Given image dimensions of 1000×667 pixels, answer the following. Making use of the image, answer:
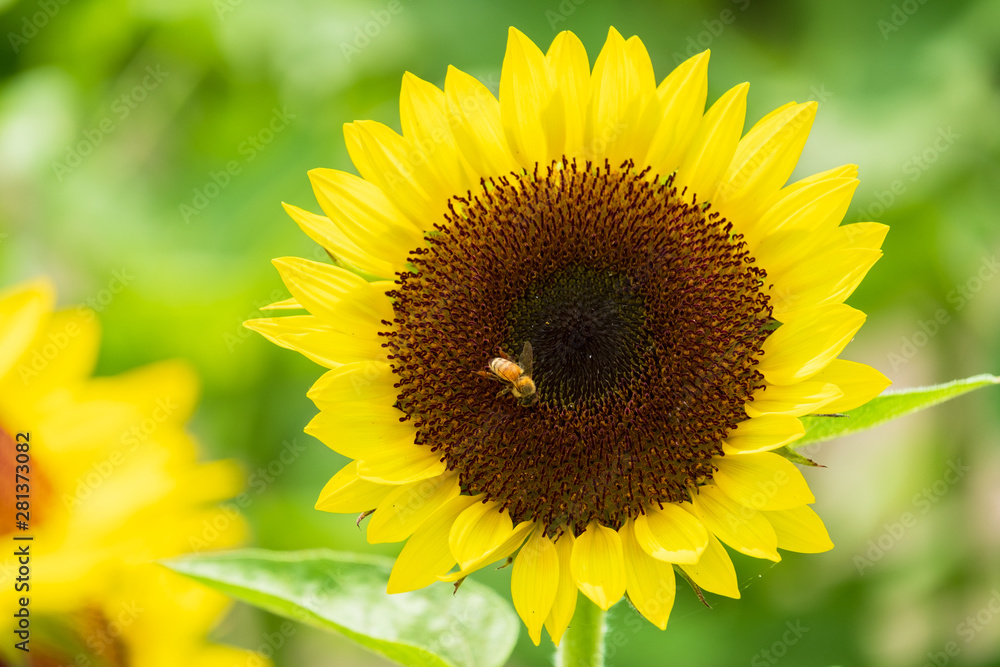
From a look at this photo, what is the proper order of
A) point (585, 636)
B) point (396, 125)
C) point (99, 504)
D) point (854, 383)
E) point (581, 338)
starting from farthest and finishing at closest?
1. point (396, 125)
2. point (99, 504)
3. point (581, 338)
4. point (585, 636)
5. point (854, 383)

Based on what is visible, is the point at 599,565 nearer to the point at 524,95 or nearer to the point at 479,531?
the point at 479,531

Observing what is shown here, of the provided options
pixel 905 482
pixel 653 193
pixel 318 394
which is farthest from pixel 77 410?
pixel 905 482

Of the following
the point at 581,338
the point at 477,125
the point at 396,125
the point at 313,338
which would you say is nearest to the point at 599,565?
the point at 581,338

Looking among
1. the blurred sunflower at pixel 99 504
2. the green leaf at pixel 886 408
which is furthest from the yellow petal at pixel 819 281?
the blurred sunflower at pixel 99 504

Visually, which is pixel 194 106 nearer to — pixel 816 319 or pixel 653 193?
pixel 653 193

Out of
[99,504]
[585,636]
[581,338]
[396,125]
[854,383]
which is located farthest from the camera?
[396,125]

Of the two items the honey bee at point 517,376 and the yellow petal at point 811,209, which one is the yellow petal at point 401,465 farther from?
the yellow petal at point 811,209

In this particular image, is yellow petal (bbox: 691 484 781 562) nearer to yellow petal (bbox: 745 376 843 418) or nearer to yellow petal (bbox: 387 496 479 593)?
yellow petal (bbox: 745 376 843 418)
